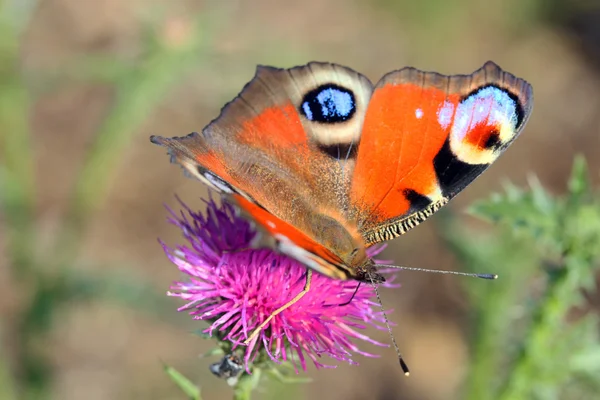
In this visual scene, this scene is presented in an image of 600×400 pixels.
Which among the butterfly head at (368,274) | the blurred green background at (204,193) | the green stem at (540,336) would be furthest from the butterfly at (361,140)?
the green stem at (540,336)

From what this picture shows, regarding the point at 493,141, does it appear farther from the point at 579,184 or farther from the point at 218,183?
the point at 218,183

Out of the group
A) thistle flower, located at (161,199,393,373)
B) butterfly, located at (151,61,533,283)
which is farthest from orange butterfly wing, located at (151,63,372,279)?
thistle flower, located at (161,199,393,373)

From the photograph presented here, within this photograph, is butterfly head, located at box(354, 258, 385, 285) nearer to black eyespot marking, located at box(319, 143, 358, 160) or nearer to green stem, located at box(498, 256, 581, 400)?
black eyespot marking, located at box(319, 143, 358, 160)

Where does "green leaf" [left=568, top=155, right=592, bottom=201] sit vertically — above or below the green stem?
above

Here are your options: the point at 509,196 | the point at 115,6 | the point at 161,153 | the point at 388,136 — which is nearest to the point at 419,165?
the point at 388,136

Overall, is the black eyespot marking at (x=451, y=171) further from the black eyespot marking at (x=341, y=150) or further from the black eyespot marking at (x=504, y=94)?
the black eyespot marking at (x=341, y=150)
